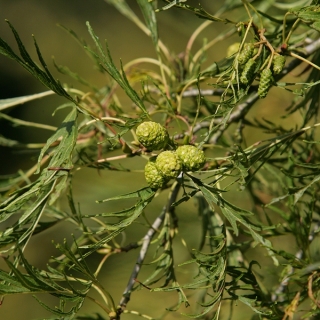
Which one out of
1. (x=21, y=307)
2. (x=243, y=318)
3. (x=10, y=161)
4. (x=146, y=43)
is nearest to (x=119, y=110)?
(x=243, y=318)

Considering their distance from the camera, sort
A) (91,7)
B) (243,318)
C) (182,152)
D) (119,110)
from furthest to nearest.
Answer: (91,7), (243,318), (119,110), (182,152)

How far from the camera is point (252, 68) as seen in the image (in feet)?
1.32

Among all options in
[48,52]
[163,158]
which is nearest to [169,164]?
[163,158]

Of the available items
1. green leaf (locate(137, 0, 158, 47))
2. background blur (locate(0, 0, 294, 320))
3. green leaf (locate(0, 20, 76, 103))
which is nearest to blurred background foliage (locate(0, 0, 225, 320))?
background blur (locate(0, 0, 294, 320))

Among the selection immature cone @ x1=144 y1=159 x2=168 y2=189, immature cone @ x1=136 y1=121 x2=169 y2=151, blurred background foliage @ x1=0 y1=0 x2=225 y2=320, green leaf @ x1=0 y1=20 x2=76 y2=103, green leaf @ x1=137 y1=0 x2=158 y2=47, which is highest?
blurred background foliage @ x1=0 y1=0 x2=225 y2=320

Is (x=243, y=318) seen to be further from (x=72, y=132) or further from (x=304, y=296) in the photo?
(x=72, y=132)

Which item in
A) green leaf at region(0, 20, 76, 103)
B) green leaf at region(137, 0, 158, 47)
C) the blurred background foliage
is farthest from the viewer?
the blurred background foliage

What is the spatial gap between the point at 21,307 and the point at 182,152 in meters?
1.86

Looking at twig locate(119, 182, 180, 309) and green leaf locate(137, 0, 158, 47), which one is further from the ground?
green leaf locate(137, 0, 158, 47)

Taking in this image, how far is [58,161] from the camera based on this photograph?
0.43m

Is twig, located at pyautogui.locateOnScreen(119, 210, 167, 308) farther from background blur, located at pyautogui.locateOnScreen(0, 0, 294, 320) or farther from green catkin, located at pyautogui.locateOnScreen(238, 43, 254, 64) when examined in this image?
background blur, located at pyautogui.locateOnScreen(0, 0, 294, 320)

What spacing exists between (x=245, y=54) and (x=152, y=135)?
99 mm

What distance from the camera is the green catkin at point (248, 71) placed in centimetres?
40

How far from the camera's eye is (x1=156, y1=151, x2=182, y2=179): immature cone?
1.28 ft
